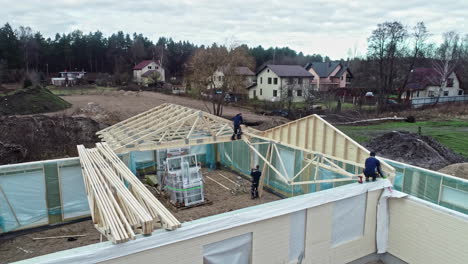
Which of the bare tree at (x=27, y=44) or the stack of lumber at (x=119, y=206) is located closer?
the stack of lumber at (x=119, y=206)

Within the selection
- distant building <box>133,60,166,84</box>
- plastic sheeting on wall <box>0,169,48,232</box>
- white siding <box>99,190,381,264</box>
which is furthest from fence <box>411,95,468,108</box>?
distant building <box>133,60,166,84</box>

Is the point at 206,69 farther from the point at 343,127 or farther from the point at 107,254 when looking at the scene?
the point at 107,254

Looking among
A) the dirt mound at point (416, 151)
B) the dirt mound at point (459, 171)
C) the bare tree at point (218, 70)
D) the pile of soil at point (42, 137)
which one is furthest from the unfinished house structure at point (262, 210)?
the bare tree at point (218, 70)

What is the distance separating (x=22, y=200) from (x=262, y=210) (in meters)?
7.99

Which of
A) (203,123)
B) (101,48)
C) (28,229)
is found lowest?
(28,229)

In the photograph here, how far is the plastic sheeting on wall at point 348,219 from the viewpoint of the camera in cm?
757

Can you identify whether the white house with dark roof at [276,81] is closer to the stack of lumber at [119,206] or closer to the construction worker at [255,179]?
the construction worker at [255,179]

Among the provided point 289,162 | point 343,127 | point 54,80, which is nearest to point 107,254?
point 289,162

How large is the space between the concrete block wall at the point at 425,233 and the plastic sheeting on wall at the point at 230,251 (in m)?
4.12

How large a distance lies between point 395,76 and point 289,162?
27881mm

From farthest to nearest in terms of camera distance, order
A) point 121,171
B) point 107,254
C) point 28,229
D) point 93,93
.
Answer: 1. point 93,93
2. point 28,229
3. point 121,171
4. point 107,254

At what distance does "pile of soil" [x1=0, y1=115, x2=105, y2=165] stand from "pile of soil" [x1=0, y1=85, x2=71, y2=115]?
9.15 metres

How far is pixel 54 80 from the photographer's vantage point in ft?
179

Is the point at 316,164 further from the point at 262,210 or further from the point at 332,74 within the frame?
the point at 332,74
